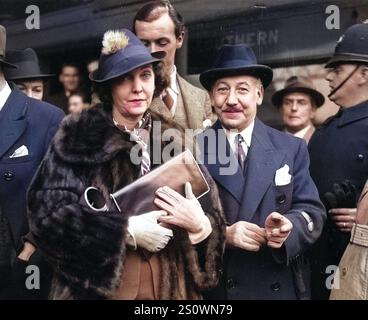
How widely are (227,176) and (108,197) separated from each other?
26.9 inches

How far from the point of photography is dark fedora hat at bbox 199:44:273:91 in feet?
17.3

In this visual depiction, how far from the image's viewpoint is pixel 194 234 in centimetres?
527

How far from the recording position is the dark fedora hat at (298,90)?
209 inches

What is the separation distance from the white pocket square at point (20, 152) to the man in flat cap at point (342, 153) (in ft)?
5.38

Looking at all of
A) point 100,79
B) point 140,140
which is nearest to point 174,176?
point 140,140

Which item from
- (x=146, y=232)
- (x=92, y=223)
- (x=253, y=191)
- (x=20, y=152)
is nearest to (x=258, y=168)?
(x=253, y=191)

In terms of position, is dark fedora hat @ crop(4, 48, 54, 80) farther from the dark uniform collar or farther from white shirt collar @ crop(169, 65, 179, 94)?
the dark uniform collar

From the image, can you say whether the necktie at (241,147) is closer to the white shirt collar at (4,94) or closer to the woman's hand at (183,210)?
the woman's hand at (183,210)

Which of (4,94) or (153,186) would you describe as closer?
(153,186)

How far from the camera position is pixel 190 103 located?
17.6ft

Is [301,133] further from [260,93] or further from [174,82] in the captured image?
[174,82]

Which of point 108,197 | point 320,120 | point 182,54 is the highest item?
point 182,54

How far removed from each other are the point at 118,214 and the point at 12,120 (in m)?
0.82

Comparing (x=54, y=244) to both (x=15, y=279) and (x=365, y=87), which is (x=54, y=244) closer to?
(x=15, y=279)
